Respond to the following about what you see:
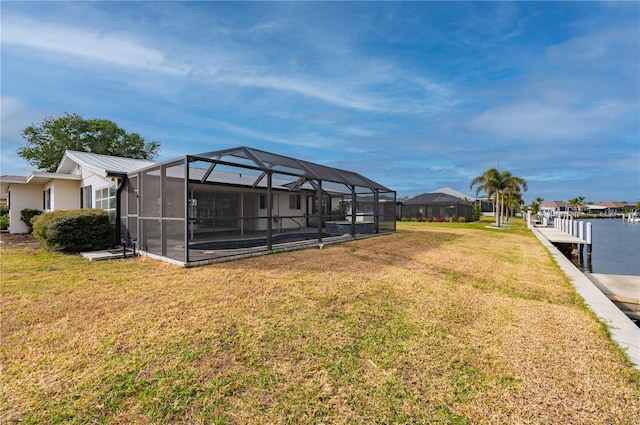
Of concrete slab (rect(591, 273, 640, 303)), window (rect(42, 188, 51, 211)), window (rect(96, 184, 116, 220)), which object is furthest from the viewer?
window (rect(42, 188, 51, 211))

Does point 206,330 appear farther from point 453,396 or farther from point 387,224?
point 387,224

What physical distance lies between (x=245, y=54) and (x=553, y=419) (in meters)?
13.3

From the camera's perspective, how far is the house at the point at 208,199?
26.3 ft

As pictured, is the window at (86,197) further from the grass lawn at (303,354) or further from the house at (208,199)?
the grass lawn at (303,354)

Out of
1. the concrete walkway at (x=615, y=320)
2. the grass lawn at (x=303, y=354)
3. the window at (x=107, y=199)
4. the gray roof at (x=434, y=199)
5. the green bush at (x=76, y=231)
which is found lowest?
the concrete walkway at (x=615, y=320)

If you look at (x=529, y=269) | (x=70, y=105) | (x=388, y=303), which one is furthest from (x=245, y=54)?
(x=70, y=105)

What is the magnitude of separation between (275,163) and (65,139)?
28.0 m

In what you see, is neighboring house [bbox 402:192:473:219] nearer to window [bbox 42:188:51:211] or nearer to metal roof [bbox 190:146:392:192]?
metal roof [bbox 190:146:392:192]

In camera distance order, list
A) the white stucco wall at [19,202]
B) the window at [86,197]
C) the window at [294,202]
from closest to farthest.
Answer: the window at [86,197] < the white stucco wall at [19,202] < the window at [294,202]

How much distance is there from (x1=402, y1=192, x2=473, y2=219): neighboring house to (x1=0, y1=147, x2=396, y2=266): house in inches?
722

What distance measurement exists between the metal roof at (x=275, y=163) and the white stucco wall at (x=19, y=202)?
44.2 feet

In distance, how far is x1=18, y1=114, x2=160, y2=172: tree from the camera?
2575 centimetres

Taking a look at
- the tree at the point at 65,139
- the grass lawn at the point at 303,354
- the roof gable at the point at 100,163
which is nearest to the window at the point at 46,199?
the roof gable at the point at 100,163

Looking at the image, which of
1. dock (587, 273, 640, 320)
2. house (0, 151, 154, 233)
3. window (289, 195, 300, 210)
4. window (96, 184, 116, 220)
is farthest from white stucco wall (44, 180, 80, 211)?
dock (587, 273, 640, 320)
